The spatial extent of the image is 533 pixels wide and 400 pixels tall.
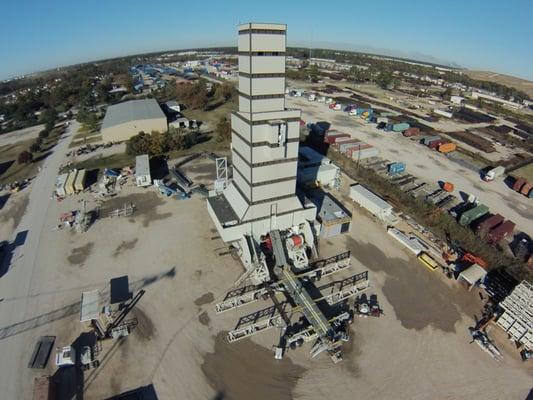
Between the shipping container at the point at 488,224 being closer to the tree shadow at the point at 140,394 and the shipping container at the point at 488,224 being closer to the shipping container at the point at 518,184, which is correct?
the shipping container at the point at 518,184

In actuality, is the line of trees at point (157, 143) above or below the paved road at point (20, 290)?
above

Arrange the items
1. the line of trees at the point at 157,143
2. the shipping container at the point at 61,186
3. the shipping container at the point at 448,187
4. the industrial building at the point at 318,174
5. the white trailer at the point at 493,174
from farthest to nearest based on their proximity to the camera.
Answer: the line of trees at the point at 157,143 → the white trailer at the point at 493,174 → the shipping container at the point at 448,187 → the industrial building at the point at 318,174 → the shipping container at the point at 61,186

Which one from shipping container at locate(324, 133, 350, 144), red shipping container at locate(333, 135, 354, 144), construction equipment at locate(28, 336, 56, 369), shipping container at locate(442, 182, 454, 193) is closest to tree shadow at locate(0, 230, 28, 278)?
construction equipment at locate(28, 336, 56, 369)

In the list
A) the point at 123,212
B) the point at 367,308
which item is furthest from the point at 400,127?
the point at 123,212

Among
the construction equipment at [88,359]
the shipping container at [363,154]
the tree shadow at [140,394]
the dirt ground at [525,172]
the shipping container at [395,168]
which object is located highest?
the shipping container at [363,154]

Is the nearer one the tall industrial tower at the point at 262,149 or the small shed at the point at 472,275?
the tall industrial tower at the point at 262,149

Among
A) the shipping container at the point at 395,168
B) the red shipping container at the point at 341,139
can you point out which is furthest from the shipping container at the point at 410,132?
the shipping container at the point at 395,168

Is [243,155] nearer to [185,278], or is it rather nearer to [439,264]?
[185,278]
